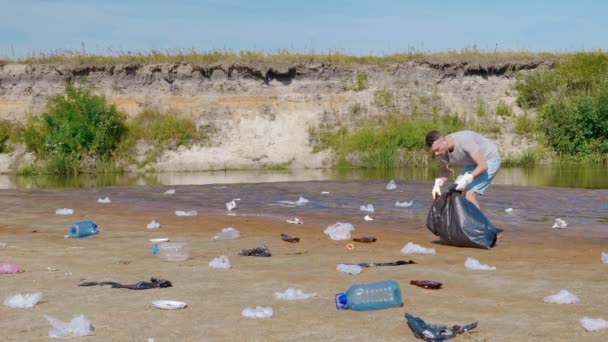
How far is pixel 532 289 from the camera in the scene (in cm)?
788

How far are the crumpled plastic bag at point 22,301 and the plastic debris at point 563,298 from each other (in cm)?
434

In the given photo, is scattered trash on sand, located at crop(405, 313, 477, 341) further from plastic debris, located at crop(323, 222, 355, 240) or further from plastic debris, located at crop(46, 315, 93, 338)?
plastic debris, located at crop(323, 222, 355, 240)

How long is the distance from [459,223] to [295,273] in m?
3.05

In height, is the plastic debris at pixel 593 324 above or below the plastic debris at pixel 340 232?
above

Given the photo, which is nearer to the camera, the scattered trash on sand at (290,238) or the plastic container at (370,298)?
the plastic container at (370,298)

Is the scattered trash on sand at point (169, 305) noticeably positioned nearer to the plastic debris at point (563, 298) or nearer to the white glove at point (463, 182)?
the plastic debris at point (563, 298)

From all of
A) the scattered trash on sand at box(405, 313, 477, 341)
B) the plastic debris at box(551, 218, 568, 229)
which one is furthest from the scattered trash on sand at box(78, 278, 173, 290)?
the plastic debris at box(551, 218, 568, 229)

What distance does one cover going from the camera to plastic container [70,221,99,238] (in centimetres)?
1213

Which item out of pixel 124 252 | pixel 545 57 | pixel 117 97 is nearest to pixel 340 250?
pixel 124 252

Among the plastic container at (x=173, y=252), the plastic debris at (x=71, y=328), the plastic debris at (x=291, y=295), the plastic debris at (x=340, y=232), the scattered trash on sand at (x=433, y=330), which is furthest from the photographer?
the plastic debris at (x=340, y=232)

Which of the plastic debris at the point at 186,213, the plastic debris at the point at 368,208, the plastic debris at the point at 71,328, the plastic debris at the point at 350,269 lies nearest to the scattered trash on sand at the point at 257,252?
the plastic debris at the point at 350,269

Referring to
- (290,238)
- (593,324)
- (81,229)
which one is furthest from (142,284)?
(81,229)

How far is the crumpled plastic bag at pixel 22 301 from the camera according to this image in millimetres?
7223

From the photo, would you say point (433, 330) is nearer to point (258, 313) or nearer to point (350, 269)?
point (258, 313)
